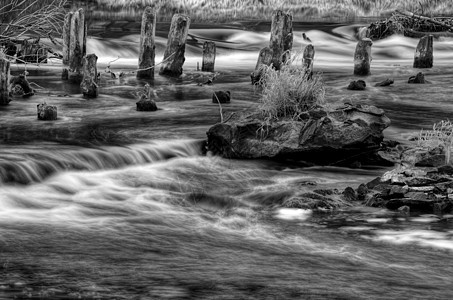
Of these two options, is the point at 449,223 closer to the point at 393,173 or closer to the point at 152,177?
the point at 393,173

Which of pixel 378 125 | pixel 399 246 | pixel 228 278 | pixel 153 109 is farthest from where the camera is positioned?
pixel 153 109

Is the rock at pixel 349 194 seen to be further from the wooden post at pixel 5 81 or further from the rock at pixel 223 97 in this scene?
the rock at pixel 223 97

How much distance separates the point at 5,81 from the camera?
50.3ft

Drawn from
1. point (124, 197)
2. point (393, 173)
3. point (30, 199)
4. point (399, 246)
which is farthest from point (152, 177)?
point (399, 246)

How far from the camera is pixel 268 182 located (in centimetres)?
1126

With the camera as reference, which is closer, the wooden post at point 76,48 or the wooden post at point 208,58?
the wooden post at point 76,48

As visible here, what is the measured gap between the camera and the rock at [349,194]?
33.6 ft

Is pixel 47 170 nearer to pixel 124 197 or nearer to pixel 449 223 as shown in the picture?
pixel 124 197

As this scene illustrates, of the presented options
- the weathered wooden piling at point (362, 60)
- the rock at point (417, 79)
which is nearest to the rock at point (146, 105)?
the rock at point (417, 79)

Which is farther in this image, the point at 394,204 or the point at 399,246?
the point at 394,204

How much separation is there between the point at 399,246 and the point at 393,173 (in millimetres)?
2019

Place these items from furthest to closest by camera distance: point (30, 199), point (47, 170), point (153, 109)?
1. point (153, 109)
2. point (47, 170)
3. point (30, 199)

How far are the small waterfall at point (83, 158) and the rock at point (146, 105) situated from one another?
3.03 meters

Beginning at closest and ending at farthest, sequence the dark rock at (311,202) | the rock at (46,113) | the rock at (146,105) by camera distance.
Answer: the dark rock at (311,202), the rock at (46,113), the rock at (146,105)
